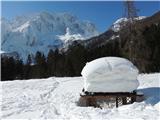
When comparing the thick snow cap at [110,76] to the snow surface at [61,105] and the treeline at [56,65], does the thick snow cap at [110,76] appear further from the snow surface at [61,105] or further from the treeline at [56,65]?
the treeline at [56,65]

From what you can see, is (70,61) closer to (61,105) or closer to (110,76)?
(110,76)

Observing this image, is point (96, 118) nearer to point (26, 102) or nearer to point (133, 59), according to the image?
point (26, 102)

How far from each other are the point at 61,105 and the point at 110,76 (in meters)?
2.54

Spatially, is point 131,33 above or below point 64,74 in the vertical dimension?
above

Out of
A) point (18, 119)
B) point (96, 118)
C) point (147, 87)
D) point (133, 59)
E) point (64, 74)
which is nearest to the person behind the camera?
point (96, 118)

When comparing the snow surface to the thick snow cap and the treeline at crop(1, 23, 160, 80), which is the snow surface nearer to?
the thick snow cap

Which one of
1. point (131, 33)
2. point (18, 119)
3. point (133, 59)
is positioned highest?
point (131, 33)

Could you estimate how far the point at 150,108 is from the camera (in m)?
12.4

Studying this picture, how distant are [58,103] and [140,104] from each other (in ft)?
13.6

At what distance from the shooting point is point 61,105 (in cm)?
1477

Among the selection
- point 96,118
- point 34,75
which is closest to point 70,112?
point 96,118

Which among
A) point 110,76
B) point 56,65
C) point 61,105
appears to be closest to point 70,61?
point 56,65

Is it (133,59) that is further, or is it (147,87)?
(133,59)

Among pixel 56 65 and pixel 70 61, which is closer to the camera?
pixel 70 61
